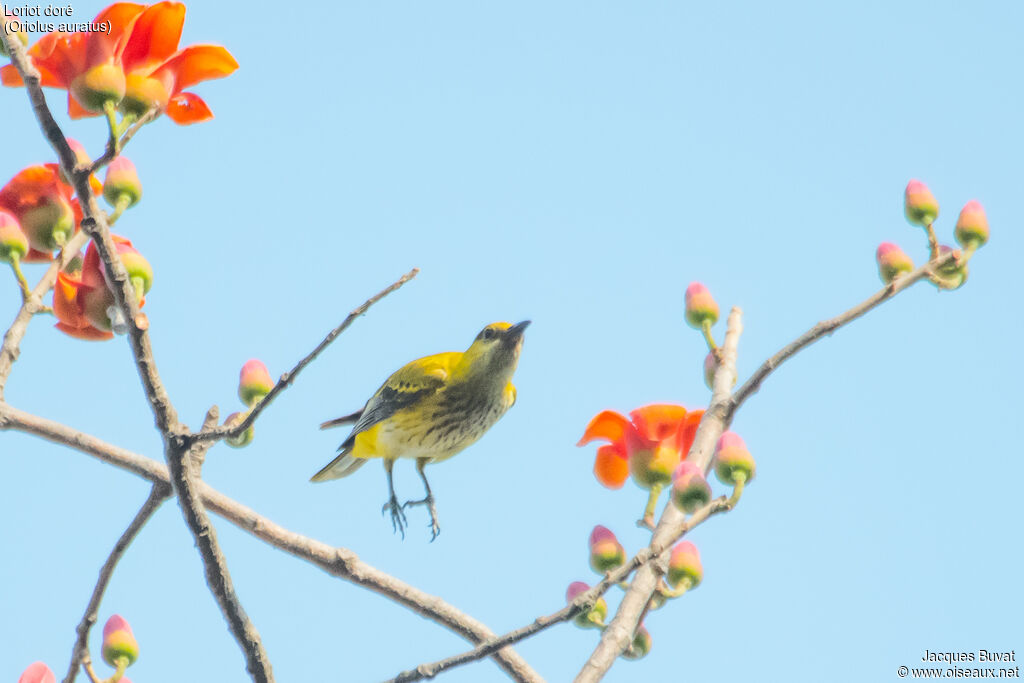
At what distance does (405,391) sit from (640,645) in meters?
3.30

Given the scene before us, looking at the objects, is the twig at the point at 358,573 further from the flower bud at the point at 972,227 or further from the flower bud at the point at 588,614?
the flower bud at the point at 972,227

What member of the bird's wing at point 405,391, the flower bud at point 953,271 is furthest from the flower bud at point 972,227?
the bird's wing at point 405,391

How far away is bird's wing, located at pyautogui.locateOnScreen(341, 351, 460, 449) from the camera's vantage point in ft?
21.2

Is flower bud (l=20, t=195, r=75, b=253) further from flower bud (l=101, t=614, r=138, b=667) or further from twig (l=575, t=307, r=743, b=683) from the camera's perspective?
twig (l=575, t=307, r=743, b=683)

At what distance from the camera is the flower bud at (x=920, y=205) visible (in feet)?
12.4

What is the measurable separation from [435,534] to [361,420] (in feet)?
2.81

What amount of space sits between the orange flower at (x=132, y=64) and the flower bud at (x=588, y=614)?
6.14 feet

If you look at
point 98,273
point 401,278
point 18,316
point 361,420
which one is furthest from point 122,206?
point 361,420

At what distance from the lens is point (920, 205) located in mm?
3791

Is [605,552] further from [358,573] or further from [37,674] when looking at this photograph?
[37,674]

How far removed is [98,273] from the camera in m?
3.21

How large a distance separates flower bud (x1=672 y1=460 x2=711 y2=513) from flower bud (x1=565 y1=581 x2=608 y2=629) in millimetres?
510

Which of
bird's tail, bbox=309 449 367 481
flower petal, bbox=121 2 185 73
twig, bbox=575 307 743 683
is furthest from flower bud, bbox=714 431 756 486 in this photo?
bird's tail, bbox=309 449 367 481

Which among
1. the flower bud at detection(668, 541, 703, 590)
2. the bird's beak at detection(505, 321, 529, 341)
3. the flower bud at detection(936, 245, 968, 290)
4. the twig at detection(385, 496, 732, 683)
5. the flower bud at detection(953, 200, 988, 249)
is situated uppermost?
the bird's beak at detection(505, 321, 529, 341)
